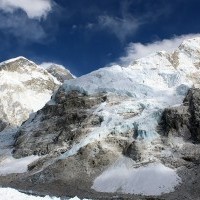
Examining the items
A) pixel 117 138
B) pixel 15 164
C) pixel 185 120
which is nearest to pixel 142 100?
pixel 185 120

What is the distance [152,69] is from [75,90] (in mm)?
22966

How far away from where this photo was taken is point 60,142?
90312 millimetres

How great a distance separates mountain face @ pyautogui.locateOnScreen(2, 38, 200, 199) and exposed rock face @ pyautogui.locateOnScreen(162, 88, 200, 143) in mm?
166

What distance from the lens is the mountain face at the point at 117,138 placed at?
226 ft

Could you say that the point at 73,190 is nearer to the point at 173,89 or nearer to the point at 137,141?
the point at 137,141

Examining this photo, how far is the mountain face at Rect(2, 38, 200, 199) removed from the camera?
6881 centimetres

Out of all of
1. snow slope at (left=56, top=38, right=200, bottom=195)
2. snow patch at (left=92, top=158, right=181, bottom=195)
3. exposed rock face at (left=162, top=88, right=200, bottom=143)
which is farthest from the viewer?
exposed rock face at (left=162, top=88, right=200, bottom=143)

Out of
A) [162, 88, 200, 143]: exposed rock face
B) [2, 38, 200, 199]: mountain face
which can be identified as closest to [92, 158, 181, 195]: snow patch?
[2, 38, 200, 199]: mountain face

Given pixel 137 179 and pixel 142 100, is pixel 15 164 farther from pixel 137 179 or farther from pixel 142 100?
pixel 137 179

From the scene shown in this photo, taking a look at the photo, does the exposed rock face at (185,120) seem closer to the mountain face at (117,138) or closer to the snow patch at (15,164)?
the mountain face at (117,138)

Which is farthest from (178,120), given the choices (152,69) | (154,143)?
(152,69)

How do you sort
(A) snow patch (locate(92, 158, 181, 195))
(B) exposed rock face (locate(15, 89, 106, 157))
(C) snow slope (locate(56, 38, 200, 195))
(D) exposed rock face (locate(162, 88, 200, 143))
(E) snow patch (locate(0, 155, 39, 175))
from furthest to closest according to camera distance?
(B) exposed rock face (locate(15, 89, 106, 157))
(E) snow patch (locate(0, 155, 39, 175))
(D) exposed rock face (locate(162, 88, 200, 143))
(C) snow slope (locate(56, 38, 200, 195))
(A) snow patch (locate(92, 158, 181, 195))

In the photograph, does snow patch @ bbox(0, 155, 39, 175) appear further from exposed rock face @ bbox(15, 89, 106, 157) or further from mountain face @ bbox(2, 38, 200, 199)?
exposed rock face @ bbox(15, 89, 106, 157)

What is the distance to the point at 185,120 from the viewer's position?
268ft
